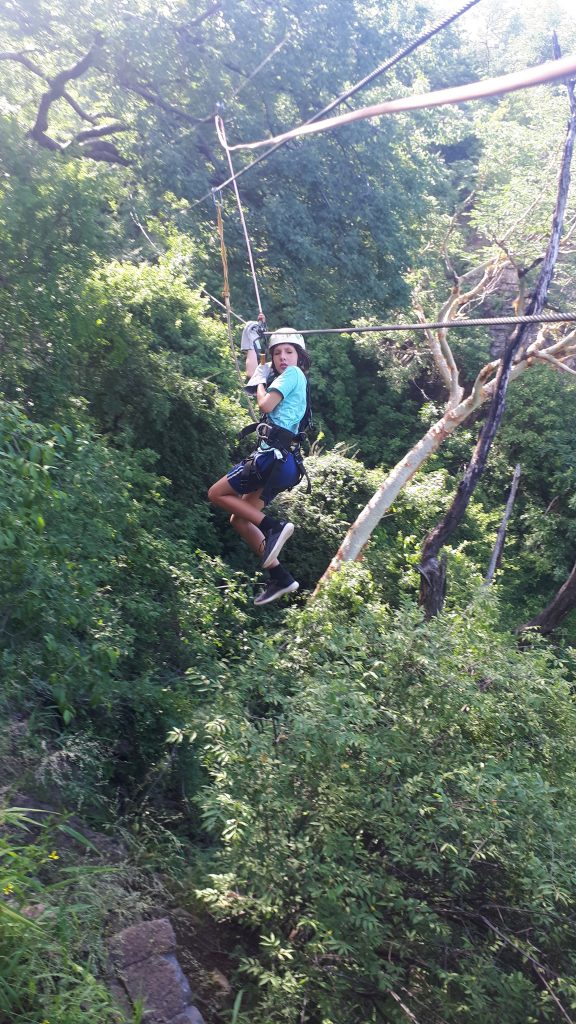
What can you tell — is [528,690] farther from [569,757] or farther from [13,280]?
[13,280]

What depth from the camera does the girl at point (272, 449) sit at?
17.9 feet

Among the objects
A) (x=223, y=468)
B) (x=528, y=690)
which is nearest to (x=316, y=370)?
(x=223, y=468)

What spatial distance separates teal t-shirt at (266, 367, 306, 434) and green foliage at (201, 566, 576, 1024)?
5.04ft

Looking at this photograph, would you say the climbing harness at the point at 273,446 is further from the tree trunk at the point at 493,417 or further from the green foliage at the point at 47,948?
the tree trunk at the point at 493,417

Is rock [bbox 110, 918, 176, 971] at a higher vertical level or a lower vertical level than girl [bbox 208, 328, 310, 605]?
lower

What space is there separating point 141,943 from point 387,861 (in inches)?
51.5

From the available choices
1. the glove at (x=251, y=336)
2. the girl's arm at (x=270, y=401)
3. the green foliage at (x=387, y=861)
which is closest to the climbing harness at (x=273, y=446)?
→ the girl's arm at (x=270, y=401)

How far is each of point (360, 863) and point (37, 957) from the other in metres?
1.90

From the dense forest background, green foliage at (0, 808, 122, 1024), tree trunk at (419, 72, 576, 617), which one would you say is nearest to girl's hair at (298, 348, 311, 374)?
the dense forest background

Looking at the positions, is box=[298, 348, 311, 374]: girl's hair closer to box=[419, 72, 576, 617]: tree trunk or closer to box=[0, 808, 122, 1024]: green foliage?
box=[0, 808, 122, 1024]: green foliage

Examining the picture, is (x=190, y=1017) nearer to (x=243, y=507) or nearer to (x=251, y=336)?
(x=243, y=507)

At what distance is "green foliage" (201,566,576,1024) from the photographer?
4.25m

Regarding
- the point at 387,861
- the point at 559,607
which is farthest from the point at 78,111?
the point at 387,861

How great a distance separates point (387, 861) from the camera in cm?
457
